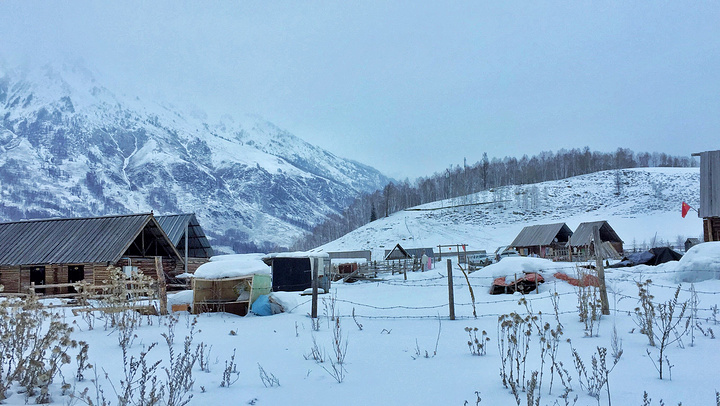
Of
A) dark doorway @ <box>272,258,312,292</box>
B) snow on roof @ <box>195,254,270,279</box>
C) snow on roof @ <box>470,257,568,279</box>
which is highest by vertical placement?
snow on roof @ <box>195,254,270,279</box>

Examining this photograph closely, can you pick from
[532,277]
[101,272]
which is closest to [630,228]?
[532,277]

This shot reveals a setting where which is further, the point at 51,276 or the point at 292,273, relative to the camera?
the point at 292,273

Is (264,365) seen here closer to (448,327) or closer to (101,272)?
(448,327)

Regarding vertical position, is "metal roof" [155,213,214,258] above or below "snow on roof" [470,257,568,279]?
above

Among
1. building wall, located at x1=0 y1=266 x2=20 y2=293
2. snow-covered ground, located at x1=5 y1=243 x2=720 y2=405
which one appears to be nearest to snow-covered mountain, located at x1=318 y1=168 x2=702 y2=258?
building wall, located at x1=0 y1=266 x2=20 y2=293

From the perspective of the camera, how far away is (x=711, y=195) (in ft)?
89.8

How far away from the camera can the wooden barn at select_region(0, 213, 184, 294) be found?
83.4 feet

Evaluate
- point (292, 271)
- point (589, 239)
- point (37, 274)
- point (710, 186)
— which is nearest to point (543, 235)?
point (589, 239)

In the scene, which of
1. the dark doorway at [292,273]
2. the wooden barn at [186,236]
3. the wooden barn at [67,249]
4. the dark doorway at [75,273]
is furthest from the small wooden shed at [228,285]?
the wooden barn at [186,236]

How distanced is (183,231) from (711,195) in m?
33.3

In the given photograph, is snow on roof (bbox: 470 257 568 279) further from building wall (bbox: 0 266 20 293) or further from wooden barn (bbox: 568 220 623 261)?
building wall (bbox: 0 266 20 293)

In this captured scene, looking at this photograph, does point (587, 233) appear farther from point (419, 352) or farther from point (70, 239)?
point (419, 352)

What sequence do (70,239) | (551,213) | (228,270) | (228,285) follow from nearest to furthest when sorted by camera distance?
(228,270)
(228,285)
(70,239)
(551,213)

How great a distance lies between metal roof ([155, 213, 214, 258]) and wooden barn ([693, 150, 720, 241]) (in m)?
31.9
